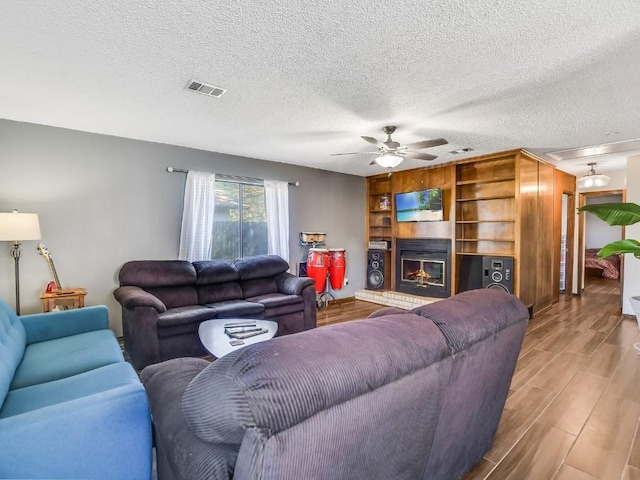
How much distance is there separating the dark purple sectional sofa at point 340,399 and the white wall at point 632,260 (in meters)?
4.76

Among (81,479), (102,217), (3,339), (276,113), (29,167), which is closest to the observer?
(81,479)

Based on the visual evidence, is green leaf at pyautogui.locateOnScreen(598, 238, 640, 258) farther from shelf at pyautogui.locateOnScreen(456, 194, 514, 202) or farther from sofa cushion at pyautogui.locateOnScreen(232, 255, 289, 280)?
sofa cushion at pyautogui.locateOnScreen(232, 255, 289, 280)

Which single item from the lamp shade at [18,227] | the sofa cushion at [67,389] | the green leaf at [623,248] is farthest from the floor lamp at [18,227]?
the green leaf at [623,248]

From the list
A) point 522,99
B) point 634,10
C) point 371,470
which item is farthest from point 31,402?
point 522,99

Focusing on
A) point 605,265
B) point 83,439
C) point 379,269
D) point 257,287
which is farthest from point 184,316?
point 605,265

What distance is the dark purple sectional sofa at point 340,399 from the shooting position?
29.0 inches

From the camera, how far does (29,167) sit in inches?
128

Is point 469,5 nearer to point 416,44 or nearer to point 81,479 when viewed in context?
point 416,44

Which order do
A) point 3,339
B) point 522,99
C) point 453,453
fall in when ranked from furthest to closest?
point 522,99
point 3,339
point 453,453

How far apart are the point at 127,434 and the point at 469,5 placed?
245cm

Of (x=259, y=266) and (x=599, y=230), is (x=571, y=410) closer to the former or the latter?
(x=259, y=266)

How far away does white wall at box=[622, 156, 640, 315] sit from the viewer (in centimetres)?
458

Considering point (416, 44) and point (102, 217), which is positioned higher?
point (416, 44)

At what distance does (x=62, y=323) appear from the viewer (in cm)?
252
